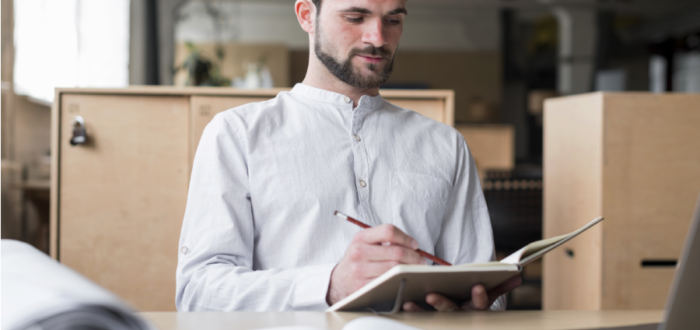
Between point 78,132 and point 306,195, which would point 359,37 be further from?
point 78,132

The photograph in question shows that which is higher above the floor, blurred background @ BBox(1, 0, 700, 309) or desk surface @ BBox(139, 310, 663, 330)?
blurred background @ BBox(1, 0, 700, 309)

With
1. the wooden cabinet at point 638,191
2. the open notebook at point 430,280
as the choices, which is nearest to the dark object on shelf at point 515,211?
the wooden cabinet at point 638,191

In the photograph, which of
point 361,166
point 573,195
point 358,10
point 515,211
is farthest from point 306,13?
point 515,211

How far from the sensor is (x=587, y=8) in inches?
330

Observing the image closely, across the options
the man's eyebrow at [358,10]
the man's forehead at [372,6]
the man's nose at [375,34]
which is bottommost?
the man's nose at [375,34]

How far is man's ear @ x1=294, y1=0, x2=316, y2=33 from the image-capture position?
4.16ft

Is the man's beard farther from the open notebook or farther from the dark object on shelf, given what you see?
the dark object on shelf

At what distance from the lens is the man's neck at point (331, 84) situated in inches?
49.0

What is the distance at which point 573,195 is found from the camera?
1.82m

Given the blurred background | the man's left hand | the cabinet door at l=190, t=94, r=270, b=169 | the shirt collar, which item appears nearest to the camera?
the man's left hand

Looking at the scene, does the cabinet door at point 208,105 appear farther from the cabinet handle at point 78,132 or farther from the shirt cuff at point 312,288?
the shirt cuff at point 312,288

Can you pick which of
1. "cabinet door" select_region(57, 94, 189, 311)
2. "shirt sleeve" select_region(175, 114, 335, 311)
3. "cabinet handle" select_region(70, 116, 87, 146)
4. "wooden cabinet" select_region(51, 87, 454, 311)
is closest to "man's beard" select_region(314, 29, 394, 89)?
"shirt sleeve" select_region(175, 114, 335, 311)

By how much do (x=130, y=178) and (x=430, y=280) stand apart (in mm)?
1384

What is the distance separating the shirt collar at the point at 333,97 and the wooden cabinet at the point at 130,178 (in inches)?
21.1
